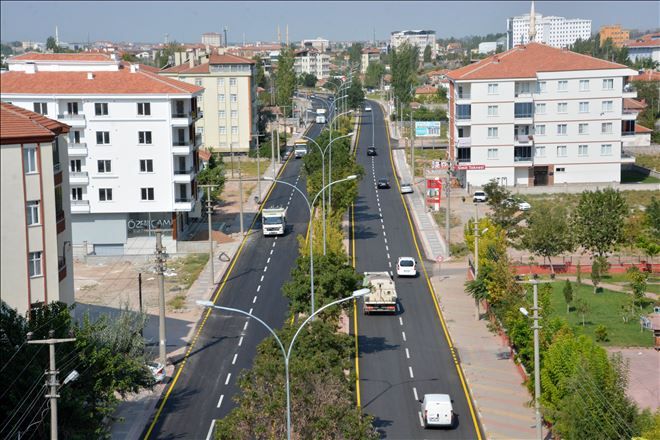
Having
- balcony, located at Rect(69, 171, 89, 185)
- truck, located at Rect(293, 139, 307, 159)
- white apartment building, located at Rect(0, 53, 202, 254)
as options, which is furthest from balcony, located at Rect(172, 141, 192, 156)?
truck, located at Rect(293, 139, 307, 159)

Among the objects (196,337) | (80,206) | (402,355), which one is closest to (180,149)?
(80,206)

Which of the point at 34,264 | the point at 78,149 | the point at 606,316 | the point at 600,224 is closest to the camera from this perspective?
the point at 34,264

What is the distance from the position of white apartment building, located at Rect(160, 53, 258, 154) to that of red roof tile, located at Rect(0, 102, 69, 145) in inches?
3032

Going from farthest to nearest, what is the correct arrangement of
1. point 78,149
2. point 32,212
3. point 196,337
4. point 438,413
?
point 78,149 → point 196,337 → point 438,413 → point 32,212

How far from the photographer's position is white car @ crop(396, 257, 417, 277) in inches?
2522

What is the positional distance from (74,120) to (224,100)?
47176mm

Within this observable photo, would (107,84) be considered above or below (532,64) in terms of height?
below

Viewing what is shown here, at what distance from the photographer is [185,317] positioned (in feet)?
183

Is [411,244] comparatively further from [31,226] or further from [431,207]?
[31,226]

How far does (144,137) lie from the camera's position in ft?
232

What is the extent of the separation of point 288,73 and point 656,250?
88.8 m

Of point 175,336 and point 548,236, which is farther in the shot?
point 548,236

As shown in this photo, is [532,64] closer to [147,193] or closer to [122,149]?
[147,193]

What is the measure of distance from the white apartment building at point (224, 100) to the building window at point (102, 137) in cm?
4462
